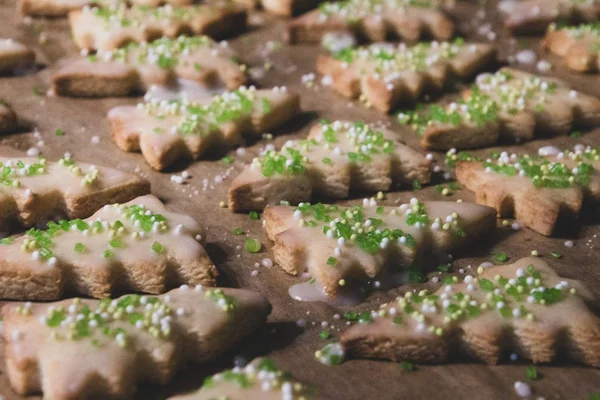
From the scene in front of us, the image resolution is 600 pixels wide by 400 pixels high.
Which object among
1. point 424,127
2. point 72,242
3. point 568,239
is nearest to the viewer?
point 72,242

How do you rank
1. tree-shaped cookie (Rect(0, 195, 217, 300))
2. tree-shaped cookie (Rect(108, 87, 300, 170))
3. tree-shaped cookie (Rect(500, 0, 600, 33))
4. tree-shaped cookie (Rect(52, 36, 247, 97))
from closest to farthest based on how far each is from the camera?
tree-shaped cookie (Rect(0, 195, 217, 300)) → tree-shaped cookie (Rect(108, 87, 300, 170)) → tree-shaped cookie (Rect(52, 36, 247, 97)) → tree-shaped cookie (Rect(500, 0, 600, 33))

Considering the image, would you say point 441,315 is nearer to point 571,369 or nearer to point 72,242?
point 571,369

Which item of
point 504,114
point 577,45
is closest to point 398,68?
point 504,114

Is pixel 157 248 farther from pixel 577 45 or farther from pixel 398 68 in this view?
pixel 577 45

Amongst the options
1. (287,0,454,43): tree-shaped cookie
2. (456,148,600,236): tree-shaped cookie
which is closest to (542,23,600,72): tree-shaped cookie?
(287,0,454,43): tree-shaped cookie

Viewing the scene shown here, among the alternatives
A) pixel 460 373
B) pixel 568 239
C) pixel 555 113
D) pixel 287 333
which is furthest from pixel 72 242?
pixel 555 113

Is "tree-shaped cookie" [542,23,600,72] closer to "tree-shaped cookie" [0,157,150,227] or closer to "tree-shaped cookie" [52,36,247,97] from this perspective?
"tree-shaped cookie" [52,36,247,97]
